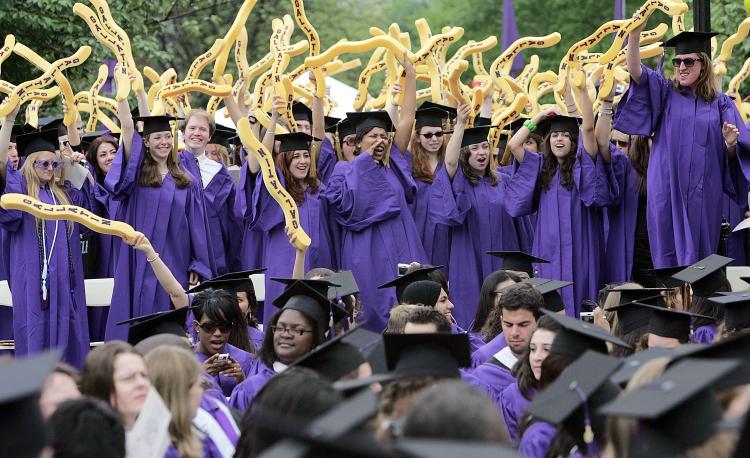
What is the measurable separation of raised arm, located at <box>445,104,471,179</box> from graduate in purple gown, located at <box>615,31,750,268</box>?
120 centimetres

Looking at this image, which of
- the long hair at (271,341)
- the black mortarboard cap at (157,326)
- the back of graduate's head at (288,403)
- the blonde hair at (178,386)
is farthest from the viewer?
the black mortarboard cap at (157,326)

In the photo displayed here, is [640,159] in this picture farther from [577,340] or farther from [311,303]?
[577,340]

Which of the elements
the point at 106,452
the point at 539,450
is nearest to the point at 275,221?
the point at 539,450

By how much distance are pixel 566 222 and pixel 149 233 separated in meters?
3.17

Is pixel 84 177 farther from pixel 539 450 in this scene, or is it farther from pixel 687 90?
pixel 539 450

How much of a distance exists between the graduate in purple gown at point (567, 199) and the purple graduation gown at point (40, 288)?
11.0ft

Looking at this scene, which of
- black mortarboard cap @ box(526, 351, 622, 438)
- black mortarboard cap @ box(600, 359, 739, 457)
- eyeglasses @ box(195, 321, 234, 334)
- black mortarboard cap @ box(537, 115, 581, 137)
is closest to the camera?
black mortarboard cap @ box(600, 359, 739, 457)

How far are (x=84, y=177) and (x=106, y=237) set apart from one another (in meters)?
0.90

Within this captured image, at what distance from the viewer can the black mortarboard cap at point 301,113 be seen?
11.2m

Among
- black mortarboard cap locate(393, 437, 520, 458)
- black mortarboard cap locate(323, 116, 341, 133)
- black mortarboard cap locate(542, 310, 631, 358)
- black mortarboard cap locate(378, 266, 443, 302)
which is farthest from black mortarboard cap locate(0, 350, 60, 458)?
black mortarboard cap locate(323, 116, 341, 133)

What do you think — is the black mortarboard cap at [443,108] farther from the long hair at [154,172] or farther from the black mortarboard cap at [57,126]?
the black mortarboard cap at [57,126]

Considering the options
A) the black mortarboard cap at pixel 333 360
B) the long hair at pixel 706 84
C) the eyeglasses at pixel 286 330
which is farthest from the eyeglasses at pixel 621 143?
the black mortarboard cap at pixel 333 360

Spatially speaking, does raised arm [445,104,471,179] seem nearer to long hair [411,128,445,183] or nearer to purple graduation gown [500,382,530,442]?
long hair [411,128,445,183]

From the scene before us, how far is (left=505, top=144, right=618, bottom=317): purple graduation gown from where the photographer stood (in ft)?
33.3
